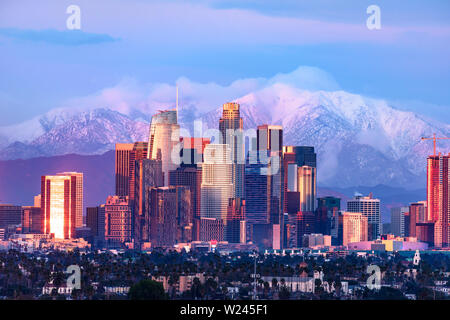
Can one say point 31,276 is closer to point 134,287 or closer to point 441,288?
point 134,287

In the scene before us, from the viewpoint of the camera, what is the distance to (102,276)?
152375mm

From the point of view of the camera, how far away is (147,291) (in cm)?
12294

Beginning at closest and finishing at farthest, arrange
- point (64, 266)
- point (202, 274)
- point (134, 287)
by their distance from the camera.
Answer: point (134, 287), point (202, 274), point (64, 266)

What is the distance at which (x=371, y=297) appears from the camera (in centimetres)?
13138

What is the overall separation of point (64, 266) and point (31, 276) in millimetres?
26273

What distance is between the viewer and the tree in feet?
396

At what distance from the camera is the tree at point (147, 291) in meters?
121
